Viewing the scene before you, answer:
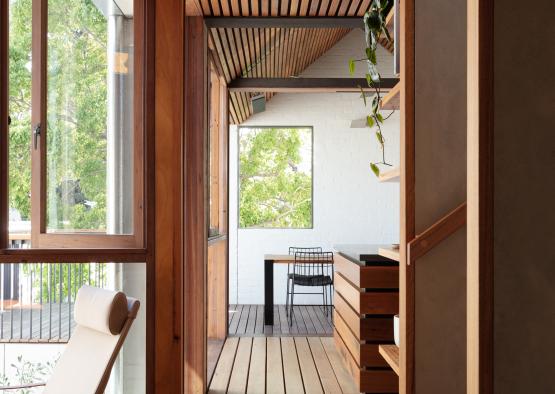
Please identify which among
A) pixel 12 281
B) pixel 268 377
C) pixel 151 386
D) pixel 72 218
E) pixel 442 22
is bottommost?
pixel 268 377

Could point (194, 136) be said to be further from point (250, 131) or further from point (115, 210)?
point (250, 131)

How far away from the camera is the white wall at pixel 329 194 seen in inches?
324

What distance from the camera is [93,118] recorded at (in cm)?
255

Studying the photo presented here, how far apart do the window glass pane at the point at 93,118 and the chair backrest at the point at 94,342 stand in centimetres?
44

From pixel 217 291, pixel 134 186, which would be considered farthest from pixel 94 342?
pixel 217 291

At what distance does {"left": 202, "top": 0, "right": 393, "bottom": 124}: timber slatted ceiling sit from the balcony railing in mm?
1915

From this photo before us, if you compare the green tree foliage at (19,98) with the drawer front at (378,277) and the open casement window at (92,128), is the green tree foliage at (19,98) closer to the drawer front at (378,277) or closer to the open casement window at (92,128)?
the open casement window at (92,128)

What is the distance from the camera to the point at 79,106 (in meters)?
2.54

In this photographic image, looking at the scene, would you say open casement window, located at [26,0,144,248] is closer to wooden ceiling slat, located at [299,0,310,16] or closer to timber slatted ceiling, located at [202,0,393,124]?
timber slatted ceiling, located at [202,0,393,124]

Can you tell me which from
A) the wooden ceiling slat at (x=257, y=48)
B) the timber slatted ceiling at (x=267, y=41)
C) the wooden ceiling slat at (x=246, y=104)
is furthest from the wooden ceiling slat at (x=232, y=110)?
the wooden ceiling slat at (x=257, y=48)

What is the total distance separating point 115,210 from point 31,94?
0.61 meters
